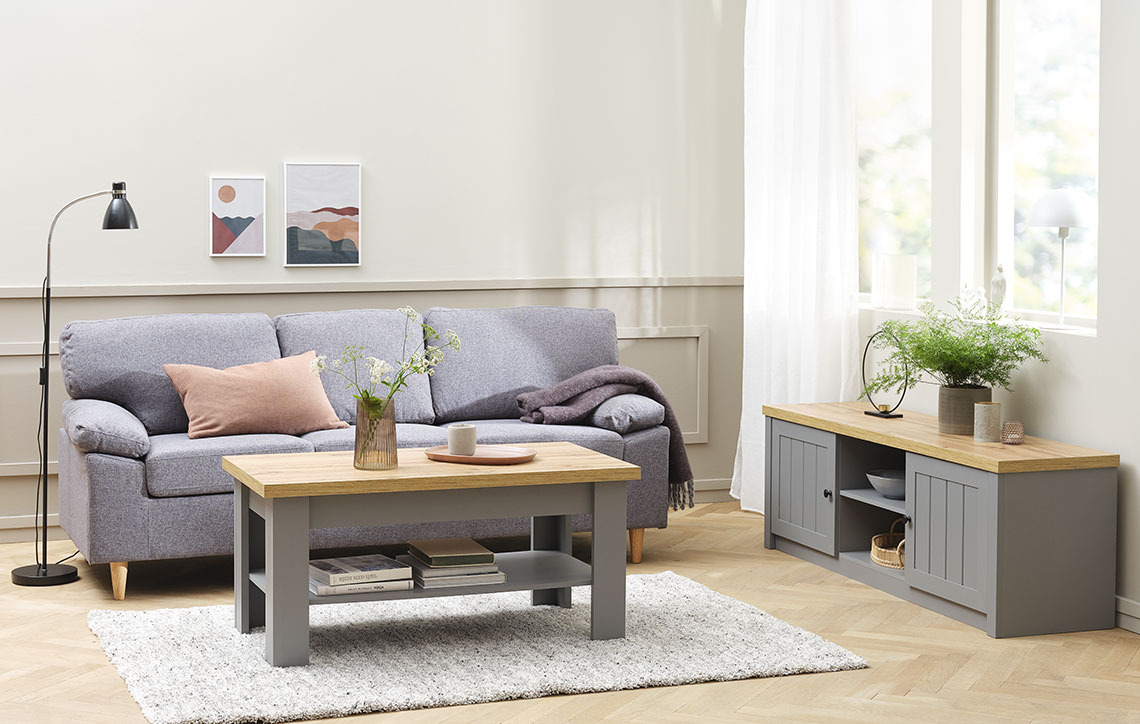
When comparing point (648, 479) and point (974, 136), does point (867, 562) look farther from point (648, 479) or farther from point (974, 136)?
point (974, 136)

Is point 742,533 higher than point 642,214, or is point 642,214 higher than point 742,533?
point 642,214

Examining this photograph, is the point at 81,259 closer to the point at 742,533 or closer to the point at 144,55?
the point at 144,55

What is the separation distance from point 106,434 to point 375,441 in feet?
3.69

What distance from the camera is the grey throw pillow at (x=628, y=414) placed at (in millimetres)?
4926

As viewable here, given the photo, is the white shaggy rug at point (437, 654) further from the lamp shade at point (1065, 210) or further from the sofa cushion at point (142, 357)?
the lamp shade at point (1065, 210)

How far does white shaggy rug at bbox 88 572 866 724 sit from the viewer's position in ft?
10.9

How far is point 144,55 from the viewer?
5.27 meters

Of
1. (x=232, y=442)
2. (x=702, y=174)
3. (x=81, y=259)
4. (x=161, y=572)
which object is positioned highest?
(x=702, y=174)

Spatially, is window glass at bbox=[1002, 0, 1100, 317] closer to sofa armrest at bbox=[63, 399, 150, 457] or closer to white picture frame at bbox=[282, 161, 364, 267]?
white picture frame at bbox=[282, 161, 364, 267]

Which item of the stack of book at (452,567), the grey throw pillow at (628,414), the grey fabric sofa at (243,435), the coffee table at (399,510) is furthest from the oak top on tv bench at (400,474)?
the grey throw pillow at (628,414)

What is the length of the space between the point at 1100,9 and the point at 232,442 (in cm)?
312

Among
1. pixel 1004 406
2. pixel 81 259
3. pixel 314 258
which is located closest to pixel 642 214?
pixel 314 258

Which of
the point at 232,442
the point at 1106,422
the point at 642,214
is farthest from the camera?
the point at 642,214

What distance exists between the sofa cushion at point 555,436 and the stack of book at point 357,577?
110 centimetres
